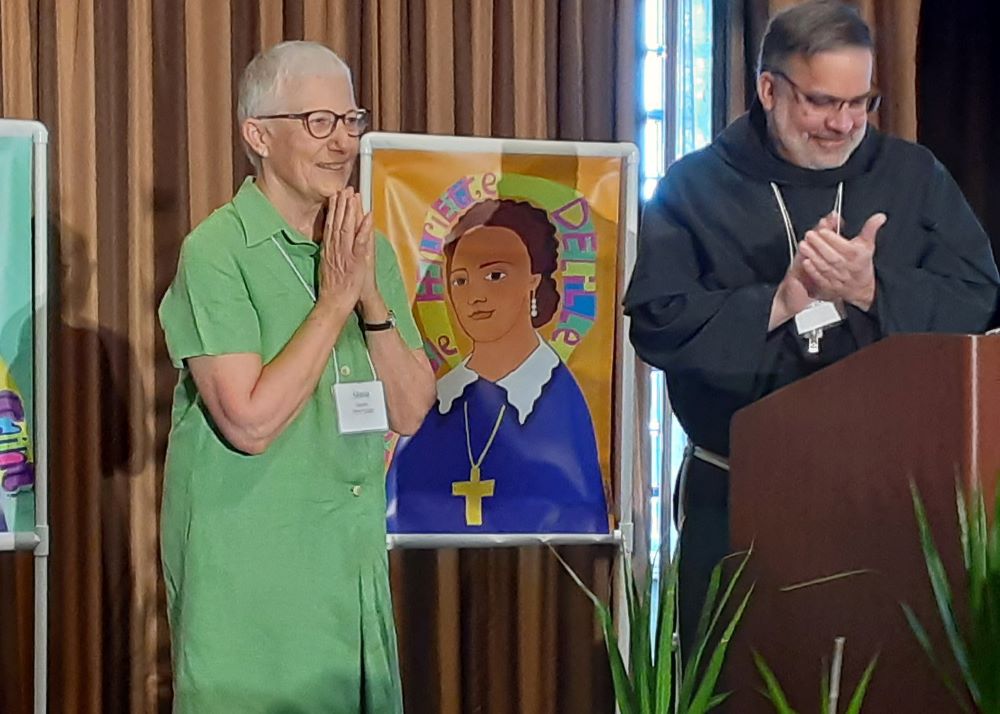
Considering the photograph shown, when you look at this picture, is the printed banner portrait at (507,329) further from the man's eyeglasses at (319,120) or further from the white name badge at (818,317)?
the white name badge at (818,317)

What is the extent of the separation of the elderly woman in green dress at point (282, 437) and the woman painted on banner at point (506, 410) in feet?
3.24

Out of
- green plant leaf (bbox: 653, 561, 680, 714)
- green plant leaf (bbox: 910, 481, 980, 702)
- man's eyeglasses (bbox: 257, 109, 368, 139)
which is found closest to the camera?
green plant leaf (bbox: 910, 481, 980, 702)

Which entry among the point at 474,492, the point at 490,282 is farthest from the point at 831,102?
the point at 474,492

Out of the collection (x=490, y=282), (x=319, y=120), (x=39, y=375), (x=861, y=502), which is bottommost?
(x=861, y=502)

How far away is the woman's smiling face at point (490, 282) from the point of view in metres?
3.29

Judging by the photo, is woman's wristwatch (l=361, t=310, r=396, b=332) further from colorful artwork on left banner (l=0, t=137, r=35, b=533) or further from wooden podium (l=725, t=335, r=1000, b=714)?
colorful artwork on left banner (l=0, t=137, r=35, b=533)

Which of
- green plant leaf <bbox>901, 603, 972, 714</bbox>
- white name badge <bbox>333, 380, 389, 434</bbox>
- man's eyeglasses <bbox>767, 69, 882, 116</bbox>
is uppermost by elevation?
man's eyeglasses <bbox>767, 69, 882, 116</bbox>

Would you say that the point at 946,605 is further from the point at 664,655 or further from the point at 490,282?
the point at 490,282

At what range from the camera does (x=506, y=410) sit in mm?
3301

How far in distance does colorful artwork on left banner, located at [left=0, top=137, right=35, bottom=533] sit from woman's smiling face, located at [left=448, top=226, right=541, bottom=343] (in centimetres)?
92

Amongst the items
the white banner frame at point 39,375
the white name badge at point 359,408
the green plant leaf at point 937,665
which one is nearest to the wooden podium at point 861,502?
the green plant leaf at point 937,665

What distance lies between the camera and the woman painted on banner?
3252mm

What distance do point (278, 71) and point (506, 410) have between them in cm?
124

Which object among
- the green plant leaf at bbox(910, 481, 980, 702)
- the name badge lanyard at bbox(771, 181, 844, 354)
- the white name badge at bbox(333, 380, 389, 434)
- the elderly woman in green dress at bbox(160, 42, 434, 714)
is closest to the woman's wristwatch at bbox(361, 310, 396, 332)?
the elderly woman in green dress at bbox(160, 42, 434, 714)
